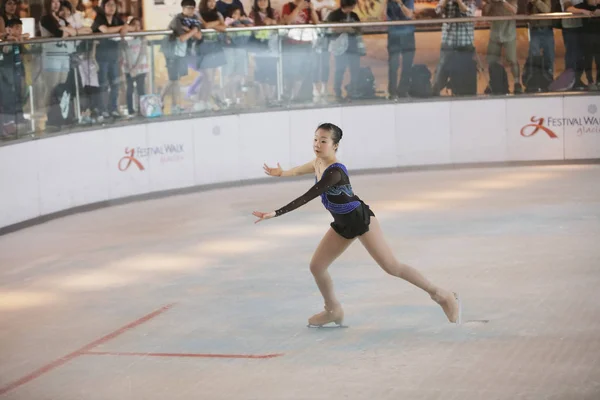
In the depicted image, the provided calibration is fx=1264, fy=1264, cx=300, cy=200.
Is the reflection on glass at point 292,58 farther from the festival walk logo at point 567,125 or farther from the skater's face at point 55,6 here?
the festival walk logo at point 567,125

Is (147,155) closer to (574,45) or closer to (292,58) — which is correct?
(292,58)

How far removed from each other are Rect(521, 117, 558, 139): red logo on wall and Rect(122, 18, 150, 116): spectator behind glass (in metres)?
6.55

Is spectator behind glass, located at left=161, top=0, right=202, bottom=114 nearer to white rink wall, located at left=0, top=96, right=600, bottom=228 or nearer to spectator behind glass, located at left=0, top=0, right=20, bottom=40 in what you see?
white rink wall, located at left=0, top=96, right=600, bottom=228

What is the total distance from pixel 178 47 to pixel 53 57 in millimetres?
2462

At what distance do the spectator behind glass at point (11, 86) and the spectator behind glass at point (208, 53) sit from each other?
11.2 feet

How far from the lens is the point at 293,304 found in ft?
38.2

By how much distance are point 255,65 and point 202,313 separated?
8910mm

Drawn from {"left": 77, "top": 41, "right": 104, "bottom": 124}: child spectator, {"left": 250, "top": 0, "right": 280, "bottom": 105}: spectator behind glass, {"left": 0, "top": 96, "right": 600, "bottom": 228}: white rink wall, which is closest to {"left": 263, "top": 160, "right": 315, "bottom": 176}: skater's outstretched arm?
{"left": 0, "top": 96, "right": 600, "bottom": 228}: white rink wall

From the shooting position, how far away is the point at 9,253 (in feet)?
47.9

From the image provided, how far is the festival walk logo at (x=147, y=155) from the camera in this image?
18188 millimetres

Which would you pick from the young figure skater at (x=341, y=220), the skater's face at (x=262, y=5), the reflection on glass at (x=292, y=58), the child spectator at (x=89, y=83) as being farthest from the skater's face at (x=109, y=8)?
the young figure skater at (x=341, y=220)

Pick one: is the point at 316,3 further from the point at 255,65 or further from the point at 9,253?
the point at 9,253

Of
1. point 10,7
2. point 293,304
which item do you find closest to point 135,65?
point 10,7

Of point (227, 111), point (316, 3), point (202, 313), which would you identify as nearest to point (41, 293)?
point (202, 313)
